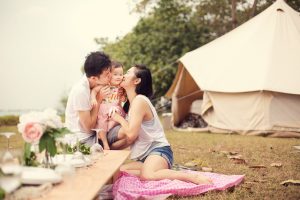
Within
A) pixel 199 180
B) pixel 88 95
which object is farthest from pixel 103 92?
pixel 199 180

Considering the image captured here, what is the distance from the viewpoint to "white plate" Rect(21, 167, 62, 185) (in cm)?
251

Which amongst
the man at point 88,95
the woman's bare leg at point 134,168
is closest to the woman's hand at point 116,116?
the man at point 88,95

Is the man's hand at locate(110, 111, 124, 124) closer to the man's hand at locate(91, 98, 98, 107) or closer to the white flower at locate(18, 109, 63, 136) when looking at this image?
the man's hand at locate(91, 98, 98, 107)

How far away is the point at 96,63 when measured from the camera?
4.35m

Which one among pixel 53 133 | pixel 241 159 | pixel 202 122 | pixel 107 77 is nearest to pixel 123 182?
pixel 107 77

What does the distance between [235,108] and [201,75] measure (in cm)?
141

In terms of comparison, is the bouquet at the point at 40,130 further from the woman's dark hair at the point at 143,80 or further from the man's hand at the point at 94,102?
the woman's dark hair at the point at 143,80

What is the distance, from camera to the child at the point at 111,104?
4.71 meters

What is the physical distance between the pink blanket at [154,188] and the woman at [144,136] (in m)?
0.10

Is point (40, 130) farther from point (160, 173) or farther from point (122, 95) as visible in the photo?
point (122, 95)

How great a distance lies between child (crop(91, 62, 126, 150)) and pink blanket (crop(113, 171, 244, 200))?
24.8 inches

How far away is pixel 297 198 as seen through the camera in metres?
4.13

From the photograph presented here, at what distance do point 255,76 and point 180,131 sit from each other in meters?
2.52

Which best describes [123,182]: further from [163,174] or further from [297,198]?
[297,198]
